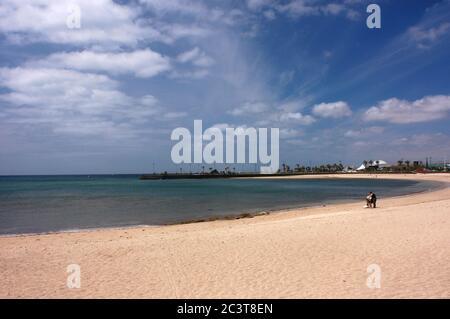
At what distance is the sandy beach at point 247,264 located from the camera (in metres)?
7.02

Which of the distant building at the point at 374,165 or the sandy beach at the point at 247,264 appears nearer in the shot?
the sandy beach at the point at 247,264

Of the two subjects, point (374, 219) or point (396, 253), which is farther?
point (374, 219)

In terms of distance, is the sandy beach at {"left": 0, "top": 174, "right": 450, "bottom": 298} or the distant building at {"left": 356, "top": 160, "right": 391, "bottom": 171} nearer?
the sandy beach at {"left": 0, "top": 174, "right": 450, "bottom": 298}

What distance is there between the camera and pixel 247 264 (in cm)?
889

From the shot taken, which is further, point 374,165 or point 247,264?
point 374,165

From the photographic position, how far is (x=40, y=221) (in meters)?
21.8

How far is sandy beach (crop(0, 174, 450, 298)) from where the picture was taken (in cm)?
702

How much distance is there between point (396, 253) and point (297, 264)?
309cm
